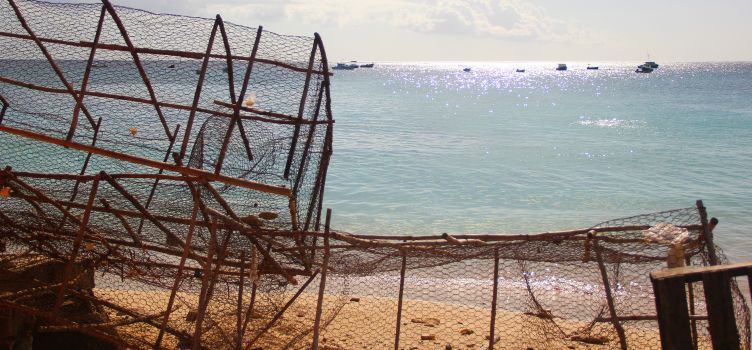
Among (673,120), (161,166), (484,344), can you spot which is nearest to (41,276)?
(161,166)

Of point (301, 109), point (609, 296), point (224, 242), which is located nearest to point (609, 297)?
point (609, 296)

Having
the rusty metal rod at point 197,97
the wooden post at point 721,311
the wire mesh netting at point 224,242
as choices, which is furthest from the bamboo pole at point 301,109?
the wooden post at point 721,311

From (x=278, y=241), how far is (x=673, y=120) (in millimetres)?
45158

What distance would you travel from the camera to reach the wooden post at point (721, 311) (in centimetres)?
452

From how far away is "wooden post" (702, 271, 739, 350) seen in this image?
178 inches

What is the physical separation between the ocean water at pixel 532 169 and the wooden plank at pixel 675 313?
12748 millimetres

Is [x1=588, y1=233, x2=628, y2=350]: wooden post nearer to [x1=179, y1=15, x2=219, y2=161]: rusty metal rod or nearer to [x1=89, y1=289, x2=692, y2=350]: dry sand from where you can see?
[x1=89, y1=289, x2=692, y2=350]: dry sand

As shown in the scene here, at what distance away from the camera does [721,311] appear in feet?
14.9

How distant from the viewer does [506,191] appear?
24016mm

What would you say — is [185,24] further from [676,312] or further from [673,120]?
[673,120]

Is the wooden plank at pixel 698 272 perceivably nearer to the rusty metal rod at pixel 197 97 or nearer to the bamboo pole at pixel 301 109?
the bamboo pole at pixel 301 109

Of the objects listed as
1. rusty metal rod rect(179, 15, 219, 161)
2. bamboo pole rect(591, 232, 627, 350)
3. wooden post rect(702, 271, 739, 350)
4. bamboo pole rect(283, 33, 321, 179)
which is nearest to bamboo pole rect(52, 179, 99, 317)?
rusty metal rod rect(179, 15, 219, 161)

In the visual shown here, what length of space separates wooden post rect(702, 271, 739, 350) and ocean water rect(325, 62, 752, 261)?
1265 centimetres

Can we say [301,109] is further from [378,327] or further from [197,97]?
[378,327]
